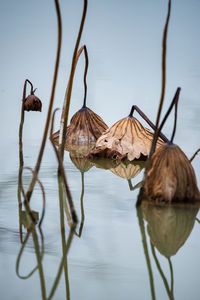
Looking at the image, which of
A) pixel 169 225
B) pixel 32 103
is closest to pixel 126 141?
pixel 32 103

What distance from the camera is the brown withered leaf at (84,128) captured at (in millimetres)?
2602

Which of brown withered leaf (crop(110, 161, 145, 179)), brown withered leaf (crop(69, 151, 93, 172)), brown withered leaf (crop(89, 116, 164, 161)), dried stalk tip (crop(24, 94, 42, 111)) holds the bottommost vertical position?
brown withered leaf (crop(69, 151, 93, 172))

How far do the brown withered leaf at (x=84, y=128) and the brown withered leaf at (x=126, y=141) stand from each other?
31 centimetres

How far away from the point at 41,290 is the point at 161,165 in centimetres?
64

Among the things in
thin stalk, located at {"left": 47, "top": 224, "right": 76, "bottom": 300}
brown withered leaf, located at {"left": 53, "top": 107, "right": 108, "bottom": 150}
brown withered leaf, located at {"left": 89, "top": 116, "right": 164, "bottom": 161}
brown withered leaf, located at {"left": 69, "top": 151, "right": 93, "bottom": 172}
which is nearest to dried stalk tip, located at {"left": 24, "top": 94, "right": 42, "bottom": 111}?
brown withered leaf, located at {"left": 69, "top": 151, "right": 93, "bottom": 172}

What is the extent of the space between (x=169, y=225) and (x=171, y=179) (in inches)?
7.4

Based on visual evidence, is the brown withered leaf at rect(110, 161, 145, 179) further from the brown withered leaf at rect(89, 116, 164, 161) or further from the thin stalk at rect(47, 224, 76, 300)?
the thin stalk at rect(47, 224, 76, 300)

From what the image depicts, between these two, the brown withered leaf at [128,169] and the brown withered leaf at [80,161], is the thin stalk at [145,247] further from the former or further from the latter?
the brown withered leaf at [80,161]

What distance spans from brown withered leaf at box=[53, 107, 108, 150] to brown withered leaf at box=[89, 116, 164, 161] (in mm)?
311

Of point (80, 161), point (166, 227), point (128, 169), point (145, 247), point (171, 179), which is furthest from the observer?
point (80, 161)

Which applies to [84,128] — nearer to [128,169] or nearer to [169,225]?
[128,169]

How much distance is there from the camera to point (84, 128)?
261cm

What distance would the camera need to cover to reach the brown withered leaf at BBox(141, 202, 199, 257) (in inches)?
40.6

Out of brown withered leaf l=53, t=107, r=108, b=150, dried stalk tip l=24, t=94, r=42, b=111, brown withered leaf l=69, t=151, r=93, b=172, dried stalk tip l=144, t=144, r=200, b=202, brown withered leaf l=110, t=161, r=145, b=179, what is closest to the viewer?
dried stalk tip l=144, t=144, r=200, b=202
